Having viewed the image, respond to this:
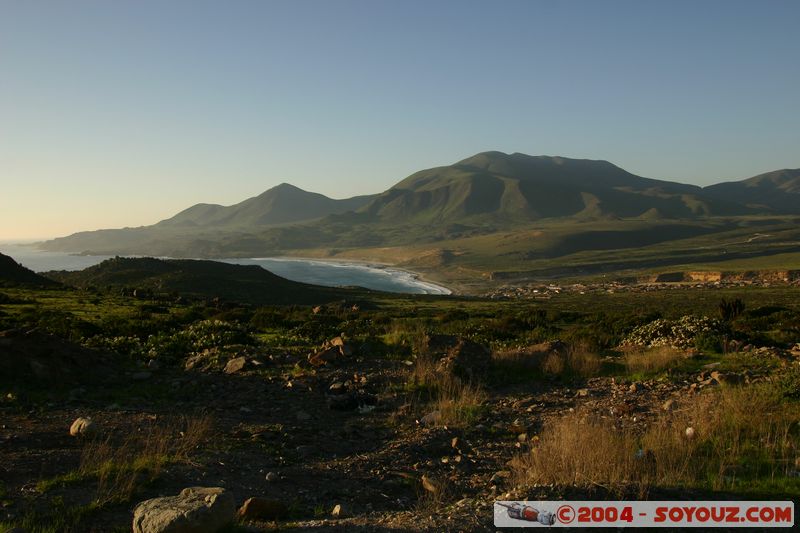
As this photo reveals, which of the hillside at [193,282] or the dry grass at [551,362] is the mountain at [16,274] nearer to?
the hillside at [193,282]

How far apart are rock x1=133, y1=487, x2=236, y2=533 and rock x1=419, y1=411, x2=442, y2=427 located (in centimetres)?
521

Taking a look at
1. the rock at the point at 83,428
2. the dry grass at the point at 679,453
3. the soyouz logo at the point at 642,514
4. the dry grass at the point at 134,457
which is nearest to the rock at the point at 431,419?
the dry grass at the point at 679,453

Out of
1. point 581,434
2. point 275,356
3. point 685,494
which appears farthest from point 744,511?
point 275,356

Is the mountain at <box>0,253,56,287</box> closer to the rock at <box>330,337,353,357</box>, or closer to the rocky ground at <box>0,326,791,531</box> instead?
the rock at <box>330,337,353,357</box>

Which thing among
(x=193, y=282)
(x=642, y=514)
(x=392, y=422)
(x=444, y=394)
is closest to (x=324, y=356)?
(x=444, y=394)

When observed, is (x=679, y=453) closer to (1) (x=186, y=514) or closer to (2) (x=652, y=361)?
(1) (x=186, y=514)

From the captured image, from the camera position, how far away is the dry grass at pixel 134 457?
6.38 metres

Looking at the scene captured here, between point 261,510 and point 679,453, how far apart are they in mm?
5517

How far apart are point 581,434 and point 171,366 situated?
1226 centimetres

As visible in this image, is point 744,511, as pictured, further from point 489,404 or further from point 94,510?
point 94,510

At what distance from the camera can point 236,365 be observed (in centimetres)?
1465

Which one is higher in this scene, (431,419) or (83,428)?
(83,428)

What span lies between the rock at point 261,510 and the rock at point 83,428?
14.0 feet

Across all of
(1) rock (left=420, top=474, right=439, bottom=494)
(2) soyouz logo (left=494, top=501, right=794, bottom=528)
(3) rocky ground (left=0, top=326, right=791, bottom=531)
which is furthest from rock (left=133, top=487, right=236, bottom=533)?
(2) soyouz logo (left=494, top=501, right=794, bottom=528)
